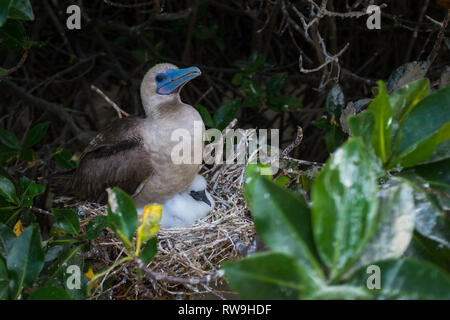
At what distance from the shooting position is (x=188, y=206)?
63.9 inches

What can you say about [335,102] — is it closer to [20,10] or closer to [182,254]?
[182,254]

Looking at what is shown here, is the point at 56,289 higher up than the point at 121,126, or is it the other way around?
the point at 121,126

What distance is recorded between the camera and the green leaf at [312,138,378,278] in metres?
0.67

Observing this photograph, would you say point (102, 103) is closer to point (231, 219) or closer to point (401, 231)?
point (231, 219)

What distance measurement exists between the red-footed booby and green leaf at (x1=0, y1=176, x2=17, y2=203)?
1.18ft

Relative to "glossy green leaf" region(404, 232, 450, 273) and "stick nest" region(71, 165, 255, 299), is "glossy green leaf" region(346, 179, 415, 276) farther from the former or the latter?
"stick nest" region(71, 165, 255, 299)

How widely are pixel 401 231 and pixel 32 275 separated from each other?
23.6 inches

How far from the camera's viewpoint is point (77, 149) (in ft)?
→ 8.33

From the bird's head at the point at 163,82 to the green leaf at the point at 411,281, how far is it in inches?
38.1

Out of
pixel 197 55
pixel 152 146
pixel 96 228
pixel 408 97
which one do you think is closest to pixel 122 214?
pixel 96 228

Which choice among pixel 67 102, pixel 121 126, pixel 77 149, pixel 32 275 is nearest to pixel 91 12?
pixel 67 102

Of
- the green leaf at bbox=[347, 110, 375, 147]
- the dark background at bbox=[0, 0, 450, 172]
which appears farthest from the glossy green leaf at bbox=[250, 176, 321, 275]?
the dark background at bbox=[0, 0, 450, 172]

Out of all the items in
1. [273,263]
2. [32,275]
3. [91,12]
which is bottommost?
[32,275]

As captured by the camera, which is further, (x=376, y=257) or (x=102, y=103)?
(x=102, y=103)
